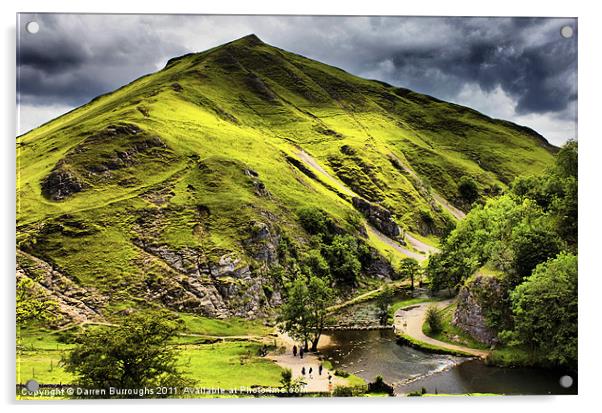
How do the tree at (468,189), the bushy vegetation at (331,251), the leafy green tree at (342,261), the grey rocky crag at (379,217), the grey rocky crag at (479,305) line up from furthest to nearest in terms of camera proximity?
the tree at (468,189), the grey rocky crag at (379,217), the leafy green tree at (342,261), the bushy vegetation at (331,251), the grey rocky crag at (479,305)

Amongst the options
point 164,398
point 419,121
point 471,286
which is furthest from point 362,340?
point 419,121

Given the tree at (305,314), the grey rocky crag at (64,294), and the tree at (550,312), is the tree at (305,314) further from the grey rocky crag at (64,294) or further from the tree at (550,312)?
the tree at (550,312)

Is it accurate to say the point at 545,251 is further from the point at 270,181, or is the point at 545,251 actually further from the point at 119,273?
the point at 270,181

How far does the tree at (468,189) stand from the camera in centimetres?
6956

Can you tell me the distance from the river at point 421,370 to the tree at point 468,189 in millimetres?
40932

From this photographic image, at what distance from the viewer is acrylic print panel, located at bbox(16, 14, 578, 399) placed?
19.0 m

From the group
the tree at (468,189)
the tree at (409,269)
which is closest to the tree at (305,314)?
the tree at (409,269)

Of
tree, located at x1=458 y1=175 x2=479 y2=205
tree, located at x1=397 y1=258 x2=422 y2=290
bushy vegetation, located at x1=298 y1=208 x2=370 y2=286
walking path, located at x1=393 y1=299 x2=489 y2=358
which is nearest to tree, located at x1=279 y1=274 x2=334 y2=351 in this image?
walking path, located at x1=393 y1=299 x2=489 y2=358

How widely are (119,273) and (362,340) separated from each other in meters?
15.7

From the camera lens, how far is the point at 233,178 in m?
48.0

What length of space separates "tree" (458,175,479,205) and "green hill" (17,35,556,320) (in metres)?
0.93

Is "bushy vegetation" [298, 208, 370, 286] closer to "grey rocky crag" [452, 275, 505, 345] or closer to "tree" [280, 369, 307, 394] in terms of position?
"grey rocky crag" [452, 275, 505, 345]

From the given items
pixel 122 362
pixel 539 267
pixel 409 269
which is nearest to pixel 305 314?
pixel 539 267

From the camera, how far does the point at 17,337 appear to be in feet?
55.3
